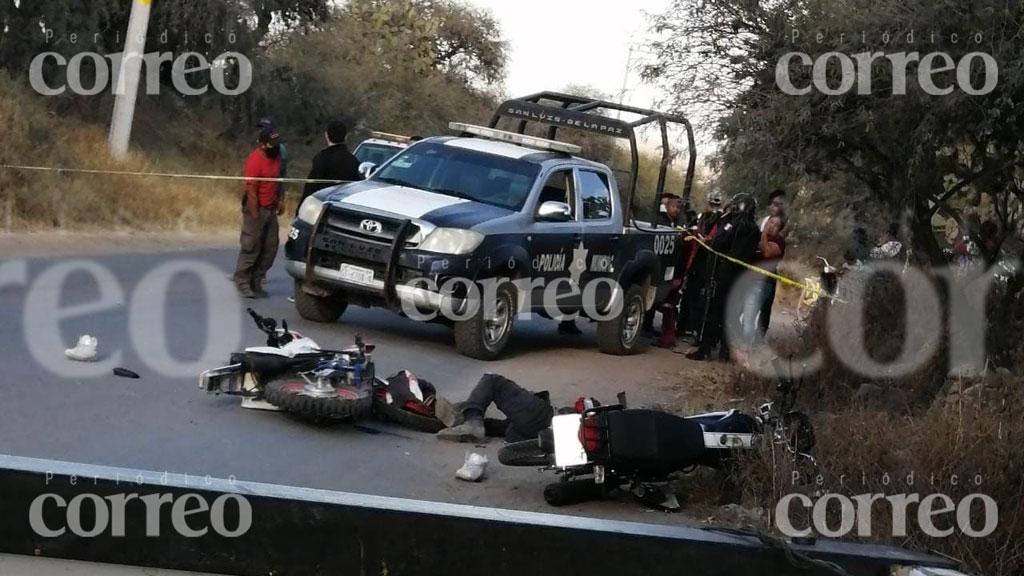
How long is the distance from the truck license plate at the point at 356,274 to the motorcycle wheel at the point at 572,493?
5.28m

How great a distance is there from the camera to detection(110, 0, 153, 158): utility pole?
2186 centimetres

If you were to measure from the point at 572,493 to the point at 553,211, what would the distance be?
5.96 m

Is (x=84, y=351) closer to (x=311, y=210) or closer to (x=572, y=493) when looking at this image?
(x=311, y=210)

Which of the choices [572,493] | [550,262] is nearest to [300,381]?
[572,493]

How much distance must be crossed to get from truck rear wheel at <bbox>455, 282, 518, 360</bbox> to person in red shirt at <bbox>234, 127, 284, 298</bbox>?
9.43 ft

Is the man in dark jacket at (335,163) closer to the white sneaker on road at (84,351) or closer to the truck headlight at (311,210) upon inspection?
the truck headlight at (311,210)

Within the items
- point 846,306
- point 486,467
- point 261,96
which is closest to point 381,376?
point 486,467

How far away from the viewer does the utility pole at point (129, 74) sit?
71.7 feet

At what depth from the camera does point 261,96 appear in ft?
105

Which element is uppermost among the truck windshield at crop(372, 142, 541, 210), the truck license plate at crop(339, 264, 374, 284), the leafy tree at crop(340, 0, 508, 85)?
the leafy tree at crop(340, 0, 508, 85)

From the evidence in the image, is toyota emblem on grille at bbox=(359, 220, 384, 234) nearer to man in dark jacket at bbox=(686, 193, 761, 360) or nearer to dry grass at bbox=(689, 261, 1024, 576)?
man in dark jacket at bbox=(686, 193, 761, 360)

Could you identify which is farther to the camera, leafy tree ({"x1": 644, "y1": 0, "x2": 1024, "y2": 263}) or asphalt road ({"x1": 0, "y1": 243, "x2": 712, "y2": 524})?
leafy tree ({"x1": 644, "y1": 0, "x2": 1024, "y2": 263})

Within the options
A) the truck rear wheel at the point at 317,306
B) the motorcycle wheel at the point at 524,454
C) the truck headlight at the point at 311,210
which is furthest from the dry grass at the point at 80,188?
the motorcycle wheel at the point at 524,454

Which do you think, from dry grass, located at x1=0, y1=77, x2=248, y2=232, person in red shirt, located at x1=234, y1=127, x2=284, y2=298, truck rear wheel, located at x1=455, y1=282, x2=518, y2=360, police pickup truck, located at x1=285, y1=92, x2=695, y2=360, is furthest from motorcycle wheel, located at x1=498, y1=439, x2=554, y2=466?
dry grass, located at x1=0, y1=77, x2=248, y2=232
